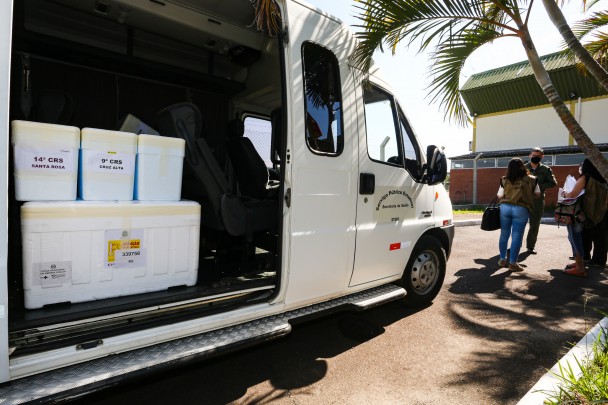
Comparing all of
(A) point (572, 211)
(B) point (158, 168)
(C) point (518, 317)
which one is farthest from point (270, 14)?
(A) point (572, 211)

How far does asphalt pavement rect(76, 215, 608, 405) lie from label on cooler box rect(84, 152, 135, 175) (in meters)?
1.40

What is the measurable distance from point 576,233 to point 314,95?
15.9 ft

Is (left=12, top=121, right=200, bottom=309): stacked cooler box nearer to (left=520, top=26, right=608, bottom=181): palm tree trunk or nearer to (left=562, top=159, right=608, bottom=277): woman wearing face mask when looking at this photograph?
(left=520, top=26, right=608, bottom=181): palm tree trunk

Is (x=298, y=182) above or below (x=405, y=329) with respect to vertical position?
above

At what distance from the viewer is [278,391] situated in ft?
8.39

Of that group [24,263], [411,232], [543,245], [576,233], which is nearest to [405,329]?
[411,232]

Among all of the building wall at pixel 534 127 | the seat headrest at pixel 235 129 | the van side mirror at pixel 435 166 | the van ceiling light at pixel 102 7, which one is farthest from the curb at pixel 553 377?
the building wall at pixel 534 127

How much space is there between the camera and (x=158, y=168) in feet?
8.55

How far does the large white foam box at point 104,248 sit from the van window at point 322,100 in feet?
3.53

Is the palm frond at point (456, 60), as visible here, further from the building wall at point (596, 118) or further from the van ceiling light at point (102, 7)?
the building wall at point (596, 118)

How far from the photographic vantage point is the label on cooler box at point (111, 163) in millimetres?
2344

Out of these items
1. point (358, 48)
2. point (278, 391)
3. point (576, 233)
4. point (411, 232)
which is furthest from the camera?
point (576, 233)

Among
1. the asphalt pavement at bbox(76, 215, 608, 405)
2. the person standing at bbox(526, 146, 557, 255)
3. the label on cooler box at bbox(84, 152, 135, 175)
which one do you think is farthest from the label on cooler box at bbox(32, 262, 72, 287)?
the person standing at bbox(526, 146, 557, 255)

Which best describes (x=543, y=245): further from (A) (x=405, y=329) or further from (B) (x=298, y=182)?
(B) (x=298, y=182)
